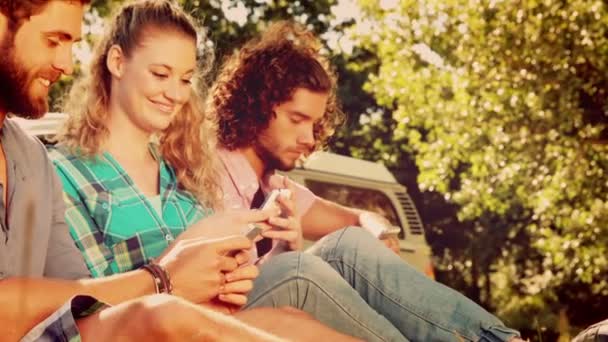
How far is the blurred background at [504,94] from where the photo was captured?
13445mm

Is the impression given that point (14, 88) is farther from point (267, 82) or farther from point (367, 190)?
point (367, 190)

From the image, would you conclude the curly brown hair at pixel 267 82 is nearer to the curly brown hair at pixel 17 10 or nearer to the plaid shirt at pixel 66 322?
the curly brown hair at pixel 17 10

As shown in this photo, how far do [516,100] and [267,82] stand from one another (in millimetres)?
10126

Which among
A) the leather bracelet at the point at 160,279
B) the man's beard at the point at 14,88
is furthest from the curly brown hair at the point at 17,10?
the leather bracelet at the point at 160,279

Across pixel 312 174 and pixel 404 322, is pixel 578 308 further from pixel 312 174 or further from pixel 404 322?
pixel 404 322

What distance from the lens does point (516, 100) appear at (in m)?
14.1

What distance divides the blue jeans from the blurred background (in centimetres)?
762

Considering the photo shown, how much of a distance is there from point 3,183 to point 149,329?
83cm

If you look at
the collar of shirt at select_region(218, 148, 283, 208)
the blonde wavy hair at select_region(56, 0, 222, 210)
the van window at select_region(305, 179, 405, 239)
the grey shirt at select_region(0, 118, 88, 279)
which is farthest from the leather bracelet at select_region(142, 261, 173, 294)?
the van window at select_region(305, 179, 405, 239)

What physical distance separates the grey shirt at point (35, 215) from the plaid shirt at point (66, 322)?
0.44 meters

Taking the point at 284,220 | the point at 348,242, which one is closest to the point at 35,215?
the point at 284,220

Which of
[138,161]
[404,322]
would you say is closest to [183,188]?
[138,161]

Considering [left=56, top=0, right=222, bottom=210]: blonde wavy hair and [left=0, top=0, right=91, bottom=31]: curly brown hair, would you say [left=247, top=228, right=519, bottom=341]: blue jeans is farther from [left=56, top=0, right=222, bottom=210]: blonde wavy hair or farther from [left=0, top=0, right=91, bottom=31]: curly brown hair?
[left=0, top=0, right=91, bottom=31]: curly brown hair

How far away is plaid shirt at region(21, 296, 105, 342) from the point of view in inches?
68.9
